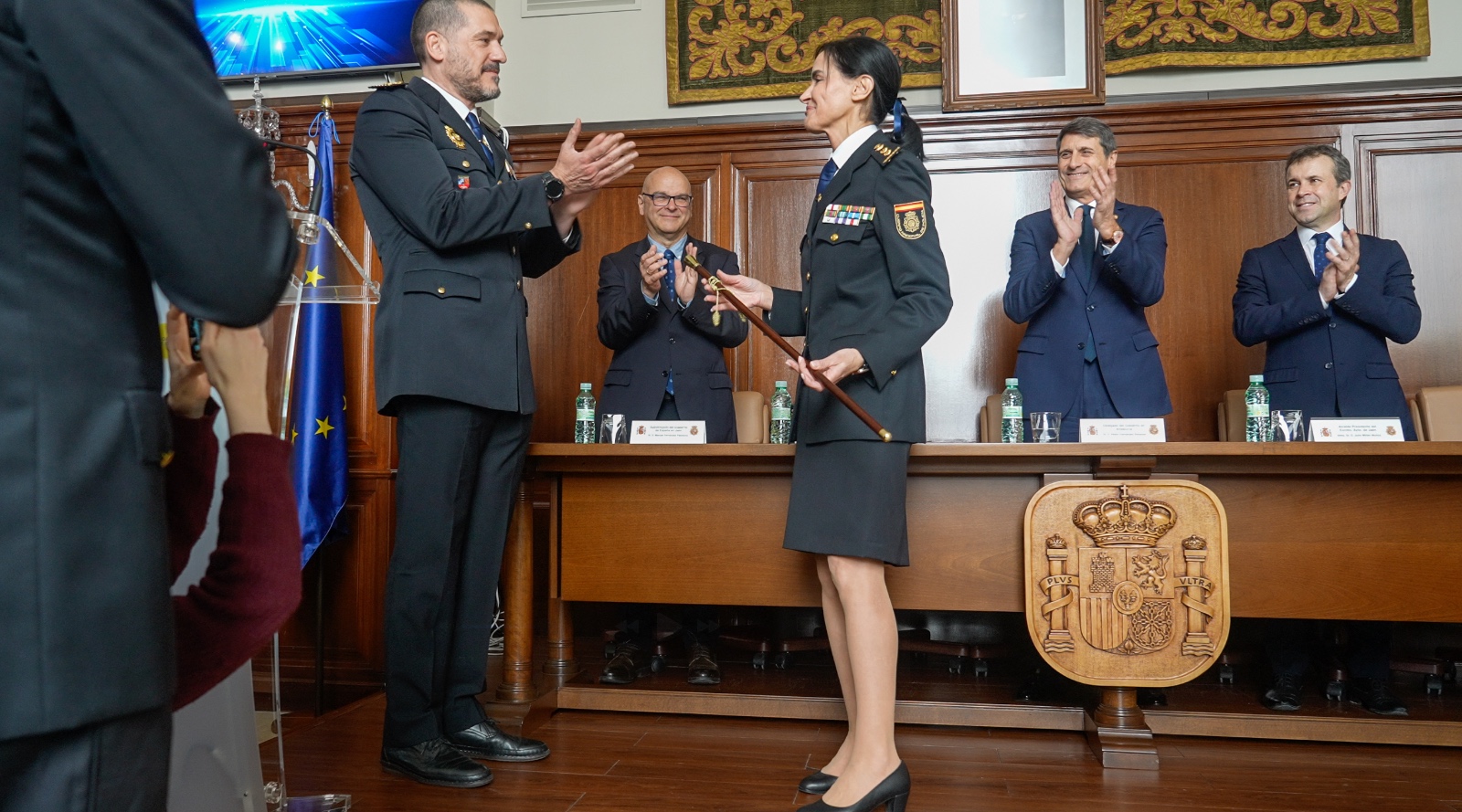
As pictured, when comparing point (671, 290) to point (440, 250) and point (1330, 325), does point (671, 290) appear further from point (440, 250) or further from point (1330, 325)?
point (1330, 325)

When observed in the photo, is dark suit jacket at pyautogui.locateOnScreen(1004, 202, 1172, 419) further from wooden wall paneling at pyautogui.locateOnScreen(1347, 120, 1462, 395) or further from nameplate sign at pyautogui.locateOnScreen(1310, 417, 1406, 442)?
wooden wall paneling at pyautogui.locateOnScreen(1347, 120, 1462, 395)

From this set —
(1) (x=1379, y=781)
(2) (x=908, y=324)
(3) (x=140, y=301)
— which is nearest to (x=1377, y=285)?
(1) (x=1379, y=781)

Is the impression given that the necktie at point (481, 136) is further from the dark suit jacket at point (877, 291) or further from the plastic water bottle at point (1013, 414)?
the plastic water bottle at point (1013, 414)

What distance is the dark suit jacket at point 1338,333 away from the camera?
114 inches

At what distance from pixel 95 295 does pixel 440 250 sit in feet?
5.30

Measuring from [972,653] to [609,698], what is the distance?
1.14m

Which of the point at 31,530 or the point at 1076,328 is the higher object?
the point at 1076,328

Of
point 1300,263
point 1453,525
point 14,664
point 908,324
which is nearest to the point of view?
point 14,664

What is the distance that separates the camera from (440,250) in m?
2.23

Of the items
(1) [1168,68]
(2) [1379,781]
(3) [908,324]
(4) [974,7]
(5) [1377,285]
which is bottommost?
(2) [1379,781]

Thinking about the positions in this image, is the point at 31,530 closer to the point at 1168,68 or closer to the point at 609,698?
the point at 609,698

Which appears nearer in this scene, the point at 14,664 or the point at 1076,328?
the point at 14,664

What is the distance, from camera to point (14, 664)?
0.60m

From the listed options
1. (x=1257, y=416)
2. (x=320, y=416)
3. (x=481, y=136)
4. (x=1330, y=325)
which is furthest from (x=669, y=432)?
(x=1330, y=325)
